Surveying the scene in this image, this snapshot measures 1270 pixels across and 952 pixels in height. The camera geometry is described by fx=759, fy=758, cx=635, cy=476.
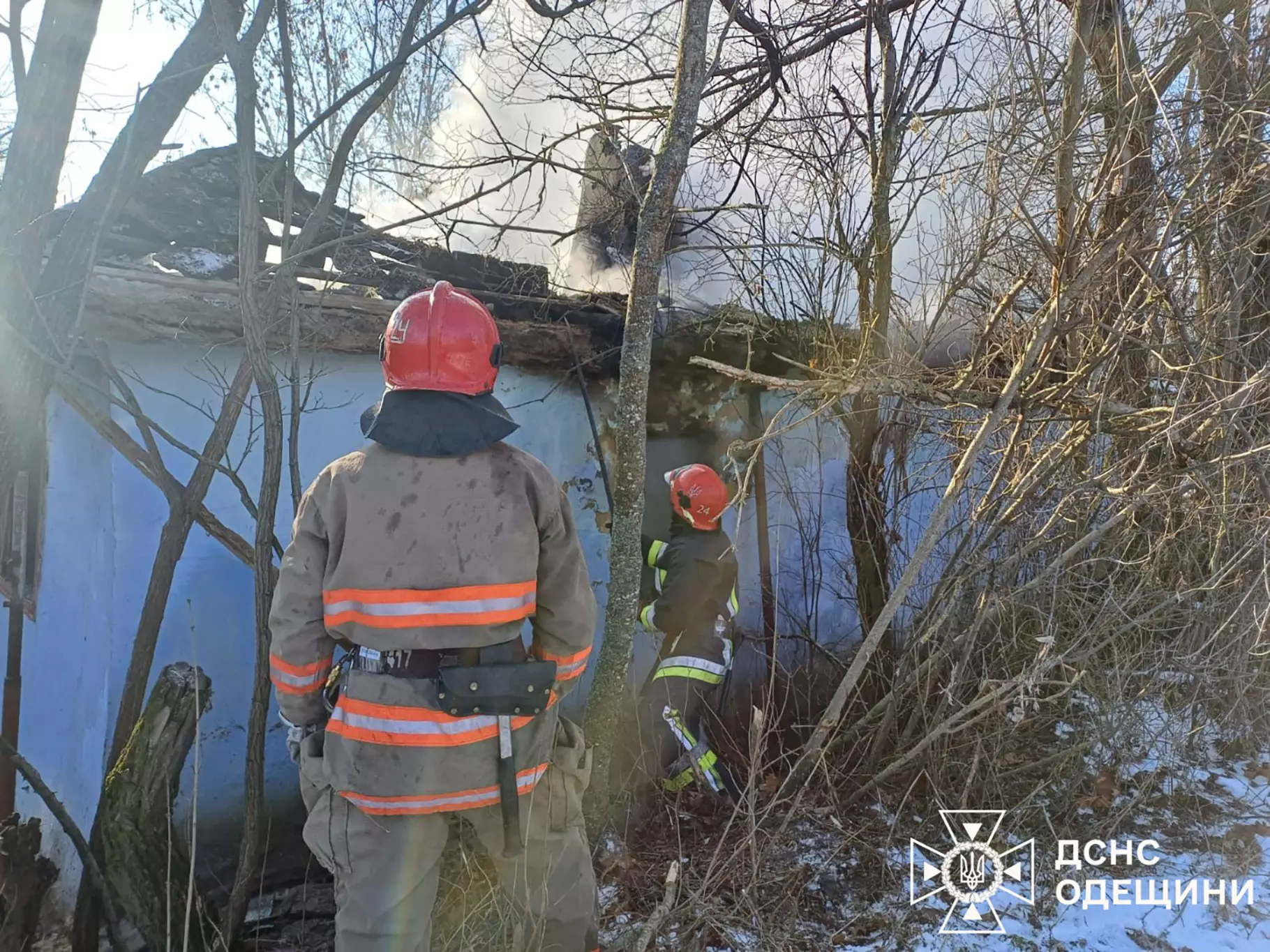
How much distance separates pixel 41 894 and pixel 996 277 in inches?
214

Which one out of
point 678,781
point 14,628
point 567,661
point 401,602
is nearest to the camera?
point 401,602

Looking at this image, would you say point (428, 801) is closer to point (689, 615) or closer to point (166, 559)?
point (166, 559)

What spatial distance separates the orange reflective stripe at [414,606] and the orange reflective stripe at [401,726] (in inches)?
9.0

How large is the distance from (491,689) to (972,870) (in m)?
2.77

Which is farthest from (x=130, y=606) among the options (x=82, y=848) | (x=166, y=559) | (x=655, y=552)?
(x=655, y=552)

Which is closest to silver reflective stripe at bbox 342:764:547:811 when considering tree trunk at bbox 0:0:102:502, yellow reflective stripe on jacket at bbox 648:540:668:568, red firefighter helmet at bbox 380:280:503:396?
red firefighter helmet at bbox 380:280:503:396

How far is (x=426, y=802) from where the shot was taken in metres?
2.07

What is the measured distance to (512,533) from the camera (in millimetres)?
2150

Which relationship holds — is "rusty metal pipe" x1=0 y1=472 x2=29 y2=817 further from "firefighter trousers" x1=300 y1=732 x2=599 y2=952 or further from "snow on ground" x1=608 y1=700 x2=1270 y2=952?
"snow on ground" x1=608 y1=700 x2=1270 y2=952

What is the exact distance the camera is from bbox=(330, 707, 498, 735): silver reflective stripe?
2.05 m

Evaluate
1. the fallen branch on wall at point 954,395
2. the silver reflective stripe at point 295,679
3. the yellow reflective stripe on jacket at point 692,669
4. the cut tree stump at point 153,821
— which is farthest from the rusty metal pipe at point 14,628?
the fallen branch on wall at point 954,395

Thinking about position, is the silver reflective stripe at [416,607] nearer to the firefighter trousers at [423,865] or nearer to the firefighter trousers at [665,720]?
the firefighter trousers at [423,865]

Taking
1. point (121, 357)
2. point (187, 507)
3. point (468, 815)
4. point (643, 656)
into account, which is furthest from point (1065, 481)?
point (121, 357)

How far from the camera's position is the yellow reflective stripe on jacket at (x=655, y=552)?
4227mm
